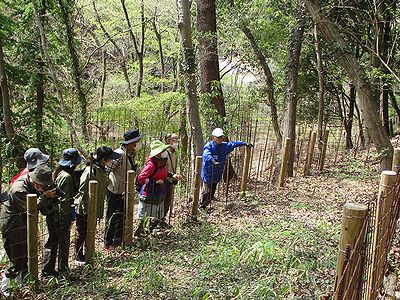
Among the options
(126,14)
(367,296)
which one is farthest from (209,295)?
(126,14)

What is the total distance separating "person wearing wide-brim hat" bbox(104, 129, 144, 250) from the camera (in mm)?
5328

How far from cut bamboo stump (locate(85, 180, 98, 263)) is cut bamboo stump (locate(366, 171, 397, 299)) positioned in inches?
110

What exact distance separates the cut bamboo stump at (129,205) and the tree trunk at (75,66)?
26.5 ft

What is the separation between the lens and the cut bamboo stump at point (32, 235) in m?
3.85

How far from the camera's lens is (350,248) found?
218 cm

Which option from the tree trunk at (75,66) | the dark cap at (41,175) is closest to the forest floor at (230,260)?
the dark cap at (41,175)

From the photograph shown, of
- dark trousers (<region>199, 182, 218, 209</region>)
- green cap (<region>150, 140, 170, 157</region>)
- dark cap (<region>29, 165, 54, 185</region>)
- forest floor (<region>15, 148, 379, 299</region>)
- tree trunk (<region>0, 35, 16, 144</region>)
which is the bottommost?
forest floor (<region>15, 148, 379, 299</region>)

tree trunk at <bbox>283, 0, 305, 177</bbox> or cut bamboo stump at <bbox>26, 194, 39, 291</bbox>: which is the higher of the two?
tree trunk at <bbox>283, 0, 305, 177</bbox>

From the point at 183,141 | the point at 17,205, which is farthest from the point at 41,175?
the point at 183,141

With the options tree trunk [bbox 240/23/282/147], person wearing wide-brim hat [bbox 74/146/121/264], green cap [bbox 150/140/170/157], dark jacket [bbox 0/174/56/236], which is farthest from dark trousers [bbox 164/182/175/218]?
tree trunk [bbox 240/23/282/147]

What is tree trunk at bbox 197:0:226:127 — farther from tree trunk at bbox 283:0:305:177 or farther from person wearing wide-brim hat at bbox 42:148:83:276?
person wearing wide-brim hat at bbox 42:148:83:276

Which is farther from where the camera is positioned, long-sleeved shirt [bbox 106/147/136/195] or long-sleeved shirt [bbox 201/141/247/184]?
long-sleeved shirt [bbox 201/141/247/184]

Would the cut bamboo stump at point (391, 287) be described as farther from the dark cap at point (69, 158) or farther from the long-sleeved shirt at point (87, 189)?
the dark cap at point (69, 158)

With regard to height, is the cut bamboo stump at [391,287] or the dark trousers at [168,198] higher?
the dark trousers at [168,198]
